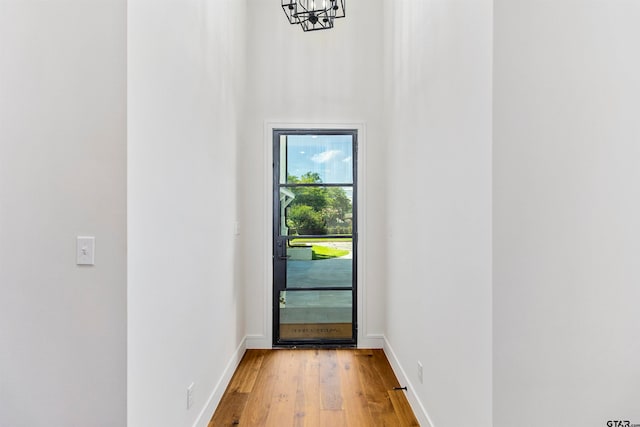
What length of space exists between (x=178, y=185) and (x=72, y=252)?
0.63 metres

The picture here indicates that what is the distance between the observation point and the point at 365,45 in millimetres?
3623

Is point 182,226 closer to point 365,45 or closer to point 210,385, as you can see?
point 210,385

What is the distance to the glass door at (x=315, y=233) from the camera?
12.0ft

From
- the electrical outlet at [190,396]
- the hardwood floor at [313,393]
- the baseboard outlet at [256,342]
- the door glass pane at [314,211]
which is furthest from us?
the door glass pane at [314,211]

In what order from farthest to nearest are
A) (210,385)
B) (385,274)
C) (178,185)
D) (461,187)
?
(385,274), (210,385), (178,185), (461,187)

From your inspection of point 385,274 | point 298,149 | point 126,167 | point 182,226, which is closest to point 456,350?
point 182,226

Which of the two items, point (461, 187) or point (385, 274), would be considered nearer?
point (461, 187)

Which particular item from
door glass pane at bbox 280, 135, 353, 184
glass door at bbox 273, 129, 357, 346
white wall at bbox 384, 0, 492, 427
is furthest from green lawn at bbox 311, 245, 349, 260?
white wall at bbox 384, 0, 492, 427

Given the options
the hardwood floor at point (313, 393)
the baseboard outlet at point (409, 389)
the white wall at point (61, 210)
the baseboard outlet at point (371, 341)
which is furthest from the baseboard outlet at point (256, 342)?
the white wall at point (61, 210)

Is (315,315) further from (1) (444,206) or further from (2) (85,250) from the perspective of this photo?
(2) (85,250)

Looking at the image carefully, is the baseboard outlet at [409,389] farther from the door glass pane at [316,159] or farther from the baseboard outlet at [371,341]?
the door glass pane at [316,159]

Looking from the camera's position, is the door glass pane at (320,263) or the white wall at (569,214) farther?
the door glass pane at (320,263)

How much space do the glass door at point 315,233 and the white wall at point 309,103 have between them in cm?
13

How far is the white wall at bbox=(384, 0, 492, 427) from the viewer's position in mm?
1398
